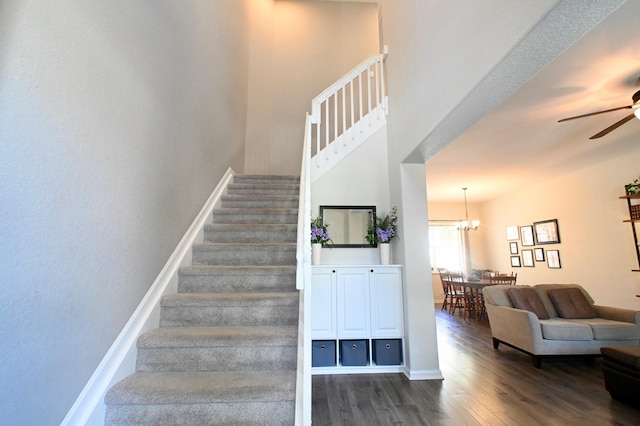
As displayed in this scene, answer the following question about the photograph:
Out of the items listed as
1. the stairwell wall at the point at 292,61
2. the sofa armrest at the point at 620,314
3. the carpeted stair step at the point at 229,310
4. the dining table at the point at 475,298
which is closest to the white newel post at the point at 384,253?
the carpeted stair step at the point at 229,310

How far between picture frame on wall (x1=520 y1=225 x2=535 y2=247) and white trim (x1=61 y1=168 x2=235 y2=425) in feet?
23.4

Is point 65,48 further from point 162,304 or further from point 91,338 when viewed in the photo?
point 162,304

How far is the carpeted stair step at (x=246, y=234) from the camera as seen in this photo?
9.98 feet

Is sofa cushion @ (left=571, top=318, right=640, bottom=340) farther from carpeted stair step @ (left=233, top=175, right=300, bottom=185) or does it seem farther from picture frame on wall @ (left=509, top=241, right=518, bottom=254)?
carpeted stair step @ (left=233, top=175, right=300, bottom=185)

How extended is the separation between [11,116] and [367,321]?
3135 millimetres

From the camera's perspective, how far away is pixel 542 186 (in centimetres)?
618

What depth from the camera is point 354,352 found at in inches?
122

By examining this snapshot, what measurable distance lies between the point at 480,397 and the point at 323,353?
151 centimetres

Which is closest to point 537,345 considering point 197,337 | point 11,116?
point 197,337

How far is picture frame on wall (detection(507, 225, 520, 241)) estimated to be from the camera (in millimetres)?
6891

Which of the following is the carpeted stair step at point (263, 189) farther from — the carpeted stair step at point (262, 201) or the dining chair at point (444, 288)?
the dining chair at point (444, 288)

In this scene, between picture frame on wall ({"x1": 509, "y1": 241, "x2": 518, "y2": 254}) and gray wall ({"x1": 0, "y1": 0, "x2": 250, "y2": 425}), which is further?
picture frame on wall ({"x1": 509, "y1": 241, "x2": 518, "y2": 254})

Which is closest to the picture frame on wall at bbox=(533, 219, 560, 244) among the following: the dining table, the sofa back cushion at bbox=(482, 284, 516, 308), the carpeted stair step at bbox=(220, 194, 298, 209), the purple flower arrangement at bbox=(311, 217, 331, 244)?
the dining table

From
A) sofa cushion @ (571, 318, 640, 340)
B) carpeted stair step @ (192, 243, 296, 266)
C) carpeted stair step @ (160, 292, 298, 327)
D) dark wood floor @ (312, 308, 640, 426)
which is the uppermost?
carpeted stair step @ (192, 243, 296, 266)
